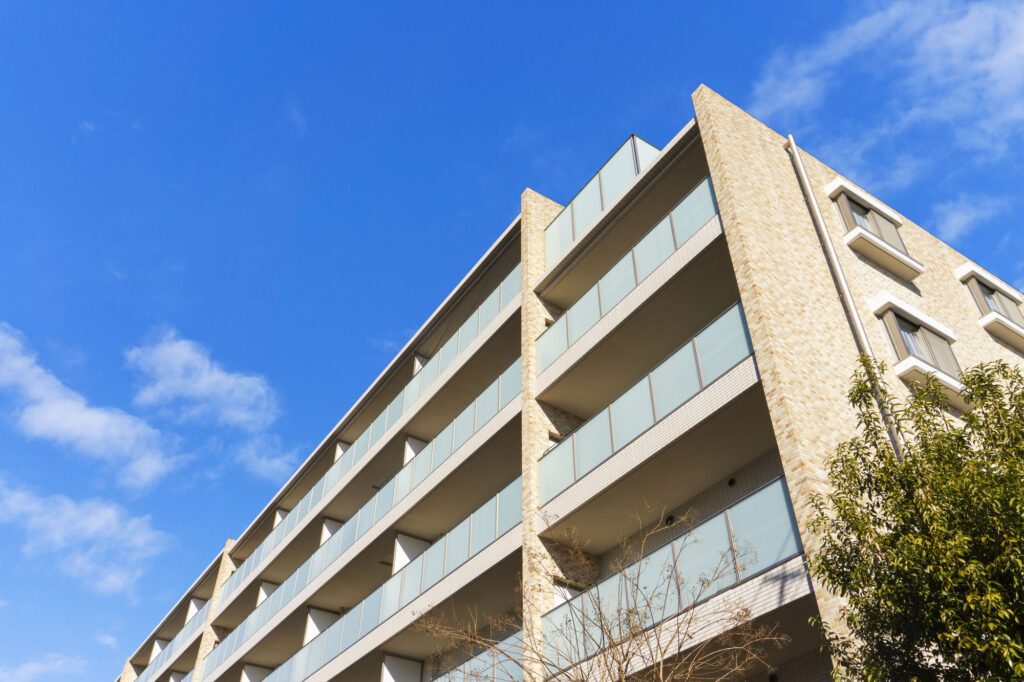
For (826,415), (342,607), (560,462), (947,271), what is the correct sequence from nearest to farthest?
(826,415) → (560,462) → (947,271) → (342,607)

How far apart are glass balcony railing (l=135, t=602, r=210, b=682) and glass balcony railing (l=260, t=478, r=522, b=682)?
12794 mm

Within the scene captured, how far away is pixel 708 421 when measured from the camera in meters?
13.0

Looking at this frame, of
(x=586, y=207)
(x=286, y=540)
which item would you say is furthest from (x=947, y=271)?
(x=286, y=540)

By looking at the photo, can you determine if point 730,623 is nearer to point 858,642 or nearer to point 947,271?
point 858,642

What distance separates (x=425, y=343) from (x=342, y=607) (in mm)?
9144

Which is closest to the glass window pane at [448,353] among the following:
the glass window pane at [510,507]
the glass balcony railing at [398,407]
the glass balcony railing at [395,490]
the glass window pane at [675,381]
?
the glass balcony railing at [398,407]

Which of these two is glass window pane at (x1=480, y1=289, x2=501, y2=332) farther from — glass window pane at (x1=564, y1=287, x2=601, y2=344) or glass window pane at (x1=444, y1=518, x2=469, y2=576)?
glass window pane at (x1=444, y1=518, x2=469, y2=576)

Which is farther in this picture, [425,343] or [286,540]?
[286,540]

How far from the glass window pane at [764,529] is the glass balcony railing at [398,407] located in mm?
Answer: 10565

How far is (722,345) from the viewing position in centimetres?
1330

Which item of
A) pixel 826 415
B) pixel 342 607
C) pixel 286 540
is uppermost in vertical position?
pixel 286 540

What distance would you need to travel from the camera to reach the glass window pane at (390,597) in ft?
64.1

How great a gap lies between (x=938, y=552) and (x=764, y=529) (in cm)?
370

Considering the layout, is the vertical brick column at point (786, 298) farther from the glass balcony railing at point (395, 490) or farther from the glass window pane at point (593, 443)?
the glass balcony railing at point (395, 490)
